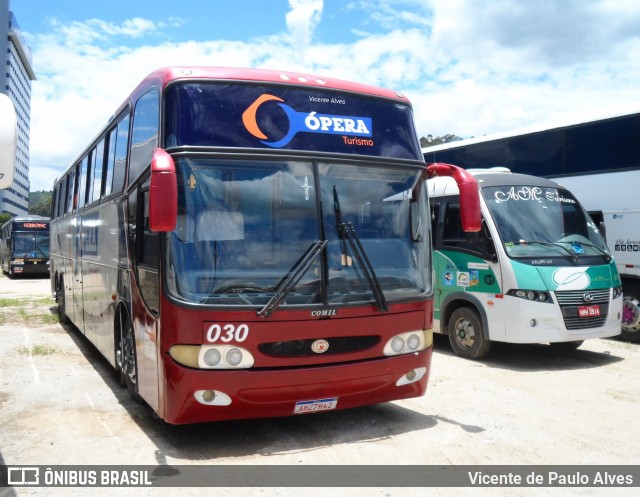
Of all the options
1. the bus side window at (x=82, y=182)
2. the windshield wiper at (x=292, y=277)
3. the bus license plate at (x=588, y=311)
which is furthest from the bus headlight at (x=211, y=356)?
the bus side window at (x=82, y=182)

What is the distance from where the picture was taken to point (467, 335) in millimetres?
9609

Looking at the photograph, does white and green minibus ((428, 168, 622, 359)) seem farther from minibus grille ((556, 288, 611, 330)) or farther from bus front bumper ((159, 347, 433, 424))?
bus front bumper ((159, 347, 433, 424))

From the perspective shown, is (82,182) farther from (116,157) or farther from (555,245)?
(555,245)

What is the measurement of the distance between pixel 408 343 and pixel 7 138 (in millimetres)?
3609

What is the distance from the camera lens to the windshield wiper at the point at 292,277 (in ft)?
16.5

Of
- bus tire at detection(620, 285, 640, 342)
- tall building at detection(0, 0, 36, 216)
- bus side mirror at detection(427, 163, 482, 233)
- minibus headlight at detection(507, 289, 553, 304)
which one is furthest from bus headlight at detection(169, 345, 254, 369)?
tall building at detection(0, 0, 36, 216)

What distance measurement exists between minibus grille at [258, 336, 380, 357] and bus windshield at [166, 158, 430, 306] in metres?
0.33

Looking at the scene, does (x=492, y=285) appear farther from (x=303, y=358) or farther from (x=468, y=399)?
(x=303, y=358)

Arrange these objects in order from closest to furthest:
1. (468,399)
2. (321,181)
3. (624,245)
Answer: (321,181) < (468,399) < (624,245)

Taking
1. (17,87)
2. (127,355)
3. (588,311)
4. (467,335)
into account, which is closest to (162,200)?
(127,355)

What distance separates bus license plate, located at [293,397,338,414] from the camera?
17.6 feet

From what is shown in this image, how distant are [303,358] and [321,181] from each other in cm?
151
